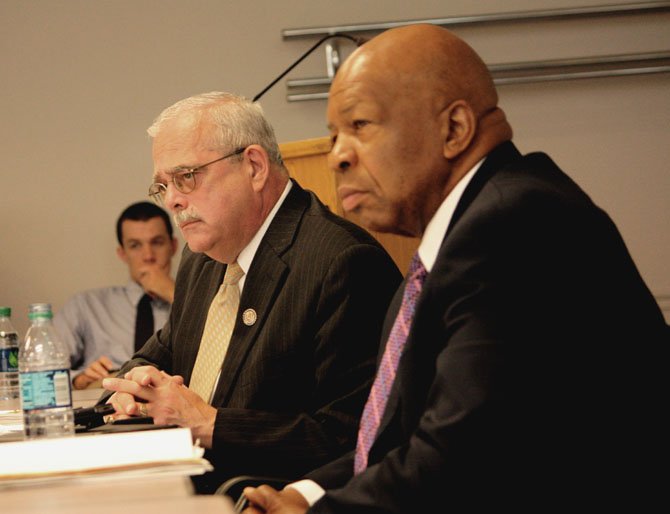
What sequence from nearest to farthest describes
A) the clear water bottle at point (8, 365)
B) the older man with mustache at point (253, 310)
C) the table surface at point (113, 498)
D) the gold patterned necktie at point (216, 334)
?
the table surface at point (113, 498)
the older man with mustache at point (253, 310)
the gold patterned necktie at point (216, 334)
the clear water bottle at point (8, 365)

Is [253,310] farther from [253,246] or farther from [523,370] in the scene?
[523,370]

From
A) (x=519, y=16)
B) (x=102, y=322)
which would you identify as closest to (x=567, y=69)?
(x=519, y=16)

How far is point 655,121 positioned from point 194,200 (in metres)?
2.97

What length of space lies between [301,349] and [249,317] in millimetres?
161

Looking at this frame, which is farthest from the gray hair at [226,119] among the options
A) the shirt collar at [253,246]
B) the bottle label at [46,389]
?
the bottle label at [46,389]

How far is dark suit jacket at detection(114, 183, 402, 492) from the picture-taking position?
193 centimetres

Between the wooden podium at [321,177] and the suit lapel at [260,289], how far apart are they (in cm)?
62

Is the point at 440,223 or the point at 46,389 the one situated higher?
the point at 440,223

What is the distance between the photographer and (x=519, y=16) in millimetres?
4523

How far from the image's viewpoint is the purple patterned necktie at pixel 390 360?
58.2 inches

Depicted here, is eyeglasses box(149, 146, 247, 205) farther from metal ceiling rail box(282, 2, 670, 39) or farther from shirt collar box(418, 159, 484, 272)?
metal ceiling rail box(282, 2, 670, 39)

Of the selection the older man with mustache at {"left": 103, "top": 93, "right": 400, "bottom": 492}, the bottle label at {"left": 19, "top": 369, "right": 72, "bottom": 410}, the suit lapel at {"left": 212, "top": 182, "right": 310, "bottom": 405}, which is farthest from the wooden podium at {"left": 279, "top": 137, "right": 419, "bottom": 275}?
the bottle label at {"left": 19, "top": 369, "right": 72, "bottom": 410}

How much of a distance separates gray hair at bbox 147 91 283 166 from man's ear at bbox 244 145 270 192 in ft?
0.06

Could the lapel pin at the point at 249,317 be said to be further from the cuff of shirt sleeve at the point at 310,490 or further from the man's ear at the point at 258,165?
the cuff of shirt sleeve at the point at 310,490
